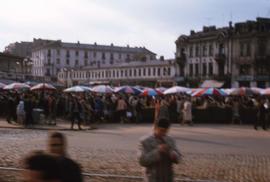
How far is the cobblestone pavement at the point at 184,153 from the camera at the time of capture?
1136cm

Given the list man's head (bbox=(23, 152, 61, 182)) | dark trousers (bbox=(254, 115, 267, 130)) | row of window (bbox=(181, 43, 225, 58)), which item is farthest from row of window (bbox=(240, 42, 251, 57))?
man's head (bbox=(23, 152, 61, 182))

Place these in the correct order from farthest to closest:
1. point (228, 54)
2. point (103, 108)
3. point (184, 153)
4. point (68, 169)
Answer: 1. point (228, 54)
2. point (103, 108)
3. point (184, 153)
4. point (68, 169)

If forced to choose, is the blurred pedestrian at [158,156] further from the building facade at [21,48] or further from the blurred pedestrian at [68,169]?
the building facade at [21,48]

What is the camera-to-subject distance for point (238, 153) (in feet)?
50.6

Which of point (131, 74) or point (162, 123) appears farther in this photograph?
point (131, 74)

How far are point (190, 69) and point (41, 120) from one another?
58678mm

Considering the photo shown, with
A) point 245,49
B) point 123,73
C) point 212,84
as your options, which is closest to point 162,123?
point 212,84

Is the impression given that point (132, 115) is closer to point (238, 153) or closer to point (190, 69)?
point (238, 153)

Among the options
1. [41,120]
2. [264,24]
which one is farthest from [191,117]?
[264,24]

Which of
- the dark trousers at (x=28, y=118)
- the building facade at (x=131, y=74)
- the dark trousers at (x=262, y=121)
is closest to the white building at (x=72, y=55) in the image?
the building facade at (x=131, y=74)

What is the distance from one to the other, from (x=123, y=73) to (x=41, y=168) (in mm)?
99709

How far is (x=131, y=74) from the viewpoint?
10062cm

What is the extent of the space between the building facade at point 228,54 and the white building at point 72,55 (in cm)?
4649

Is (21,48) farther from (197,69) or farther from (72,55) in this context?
(197,69)
